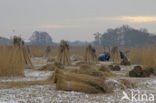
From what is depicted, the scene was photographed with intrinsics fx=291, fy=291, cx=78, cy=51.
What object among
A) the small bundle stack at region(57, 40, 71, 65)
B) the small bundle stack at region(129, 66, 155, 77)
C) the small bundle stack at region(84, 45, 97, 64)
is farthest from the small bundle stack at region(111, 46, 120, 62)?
the small bundle stack at region(129, 66, 155, 77)

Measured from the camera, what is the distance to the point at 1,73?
540 inches

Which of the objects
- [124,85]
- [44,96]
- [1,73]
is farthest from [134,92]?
[1,73]

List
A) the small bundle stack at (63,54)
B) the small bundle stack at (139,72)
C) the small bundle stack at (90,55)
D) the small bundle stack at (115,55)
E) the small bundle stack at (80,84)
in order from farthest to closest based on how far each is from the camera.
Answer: the small bundle stack at (115,55)
the small bundle stack at (90,55)
the small bundle stack at (63,54)
the small bundle stack at (139,72)
the small bundle stack at (80,84)

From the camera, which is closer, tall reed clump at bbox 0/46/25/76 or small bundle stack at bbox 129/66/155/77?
tall reed clump at bbox 0/46/25/76

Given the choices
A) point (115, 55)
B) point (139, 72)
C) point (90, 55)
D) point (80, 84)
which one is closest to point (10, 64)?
point (80, 84)

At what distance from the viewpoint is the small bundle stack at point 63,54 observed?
22966 millimetres

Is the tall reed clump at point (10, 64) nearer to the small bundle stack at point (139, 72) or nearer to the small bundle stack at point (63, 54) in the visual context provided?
the small bundle stack at point (139, 72)

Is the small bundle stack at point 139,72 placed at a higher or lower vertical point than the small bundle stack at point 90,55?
lower

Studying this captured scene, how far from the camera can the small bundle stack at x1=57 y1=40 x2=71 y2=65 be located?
2297 centimetres

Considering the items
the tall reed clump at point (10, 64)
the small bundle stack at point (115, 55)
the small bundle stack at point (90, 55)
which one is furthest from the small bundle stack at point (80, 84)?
the small bundle stack at point (115, 55)

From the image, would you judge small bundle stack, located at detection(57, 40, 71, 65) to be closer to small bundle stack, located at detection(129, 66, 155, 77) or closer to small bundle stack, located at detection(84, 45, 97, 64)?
small bundle stack, located at detection(84, 45, 97, 64)

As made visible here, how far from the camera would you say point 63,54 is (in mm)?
23266

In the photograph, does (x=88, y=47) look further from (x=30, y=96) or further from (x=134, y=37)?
(x=134, y=37)

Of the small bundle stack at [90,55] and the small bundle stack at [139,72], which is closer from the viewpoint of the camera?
the small bundle stack at [139,72]
